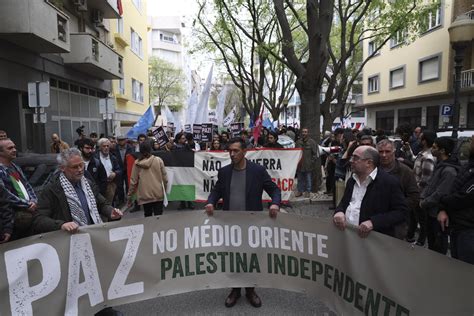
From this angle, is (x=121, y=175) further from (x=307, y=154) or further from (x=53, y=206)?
(x=53, y=206)

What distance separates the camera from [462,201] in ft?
10.5

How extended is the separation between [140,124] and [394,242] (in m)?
11.0

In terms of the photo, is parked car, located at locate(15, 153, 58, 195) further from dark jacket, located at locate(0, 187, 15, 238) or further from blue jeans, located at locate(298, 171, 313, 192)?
blue jeans, located at locate(298, 171, 313, 192)

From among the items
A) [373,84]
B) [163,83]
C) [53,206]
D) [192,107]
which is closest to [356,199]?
[53,206]

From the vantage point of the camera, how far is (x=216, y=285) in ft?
12.8

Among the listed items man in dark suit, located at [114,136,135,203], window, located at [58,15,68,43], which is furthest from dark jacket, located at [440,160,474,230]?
window, located at [58,15,68,43]

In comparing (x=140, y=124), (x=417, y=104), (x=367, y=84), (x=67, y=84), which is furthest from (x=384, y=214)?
(x=367, y=84)

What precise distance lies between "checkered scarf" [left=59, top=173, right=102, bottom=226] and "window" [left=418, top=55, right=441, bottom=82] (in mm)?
25652

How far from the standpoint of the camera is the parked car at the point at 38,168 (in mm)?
5904

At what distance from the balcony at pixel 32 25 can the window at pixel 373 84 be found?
2755 centimetres

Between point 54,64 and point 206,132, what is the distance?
670cm

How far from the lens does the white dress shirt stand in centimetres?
333

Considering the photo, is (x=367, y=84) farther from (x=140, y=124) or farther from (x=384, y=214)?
(x=384, y=214)

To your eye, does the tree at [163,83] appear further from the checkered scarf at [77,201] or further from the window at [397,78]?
the checkered scarf at [77,201]
